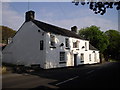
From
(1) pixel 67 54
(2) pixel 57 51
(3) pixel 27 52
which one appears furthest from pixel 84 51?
(3) pixel 27 52

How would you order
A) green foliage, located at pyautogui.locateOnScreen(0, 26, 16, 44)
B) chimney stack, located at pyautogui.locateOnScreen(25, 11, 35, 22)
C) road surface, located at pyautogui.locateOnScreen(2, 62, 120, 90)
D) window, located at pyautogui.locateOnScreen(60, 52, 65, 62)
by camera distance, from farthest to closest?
green foliage, located at pyautogui.locateOnScreen(0, 26, 16, 44), window, located at pyautogui.locateOnScreen(60, 52, 65, 62), chimney stack, located at pyautogui.locateOnScreen(25, 11, 35, 22), road surface, located at pyautogui.locateOnScreen(2, 62, 120, 90)

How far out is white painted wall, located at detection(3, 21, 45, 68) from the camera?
2444 centimetres

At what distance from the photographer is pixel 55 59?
25281 millimetres

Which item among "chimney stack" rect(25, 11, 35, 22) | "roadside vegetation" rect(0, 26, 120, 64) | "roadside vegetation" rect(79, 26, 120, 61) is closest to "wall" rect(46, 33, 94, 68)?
"chimney stack" rect(25, 11, 35, 22)

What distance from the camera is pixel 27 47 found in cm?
2592

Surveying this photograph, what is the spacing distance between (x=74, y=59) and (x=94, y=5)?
19973 mm

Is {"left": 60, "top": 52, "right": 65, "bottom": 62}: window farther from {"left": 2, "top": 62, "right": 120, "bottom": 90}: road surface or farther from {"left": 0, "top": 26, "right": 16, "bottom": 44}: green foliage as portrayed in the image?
{"left": 0, "top": 26, "right": 16, "bottom": 44}: green foliage

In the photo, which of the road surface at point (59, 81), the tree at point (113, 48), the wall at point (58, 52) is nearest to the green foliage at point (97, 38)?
the tree at point (113, 48)

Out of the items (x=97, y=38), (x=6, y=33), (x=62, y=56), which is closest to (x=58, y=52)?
(x=62, y=56)

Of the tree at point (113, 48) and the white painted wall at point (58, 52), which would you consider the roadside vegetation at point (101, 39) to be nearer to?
the tree at point (113, 48)

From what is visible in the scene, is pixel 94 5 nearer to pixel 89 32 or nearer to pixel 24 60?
pixel 24 60

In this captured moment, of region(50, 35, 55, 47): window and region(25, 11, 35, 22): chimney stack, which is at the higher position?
region(25, 11, 35, 22): chimney stack

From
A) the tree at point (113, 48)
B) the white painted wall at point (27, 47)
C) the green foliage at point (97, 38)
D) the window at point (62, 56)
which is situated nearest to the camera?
the white painted wall at point (27, 47)

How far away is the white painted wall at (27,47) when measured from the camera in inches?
962
